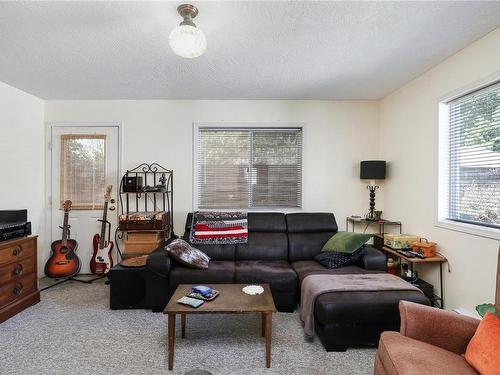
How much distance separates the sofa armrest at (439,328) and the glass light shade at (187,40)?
2166 millimetres

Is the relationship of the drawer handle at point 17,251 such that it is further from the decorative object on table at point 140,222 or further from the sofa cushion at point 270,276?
the sofa cushion at point 270,276

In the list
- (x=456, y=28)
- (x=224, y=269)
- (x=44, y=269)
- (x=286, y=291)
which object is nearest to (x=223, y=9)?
(x=456, y=28)

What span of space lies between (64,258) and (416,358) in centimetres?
395

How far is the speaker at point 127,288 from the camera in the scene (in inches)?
109

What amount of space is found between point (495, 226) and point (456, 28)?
163 centimetres

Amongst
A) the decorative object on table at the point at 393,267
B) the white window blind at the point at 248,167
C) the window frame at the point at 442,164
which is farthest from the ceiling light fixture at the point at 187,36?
the decorative object on table at the point at 393,267

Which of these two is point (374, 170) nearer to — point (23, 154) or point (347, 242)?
point (347, 242)

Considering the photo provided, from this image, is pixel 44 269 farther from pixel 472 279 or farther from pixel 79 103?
pixel 472 279

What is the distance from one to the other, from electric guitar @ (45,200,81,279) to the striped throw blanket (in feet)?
5.53

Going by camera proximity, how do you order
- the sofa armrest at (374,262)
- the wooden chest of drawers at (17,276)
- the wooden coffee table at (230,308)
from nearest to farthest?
the wooden coffee table at (230,308), the wooden chest of drawers at (17,276), the sofa armrest at (374,262)

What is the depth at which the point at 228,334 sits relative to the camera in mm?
2312

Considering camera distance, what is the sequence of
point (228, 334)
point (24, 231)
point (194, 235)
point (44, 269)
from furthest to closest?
1. point (44, 269)
2. point (194, 235)
3. point (24, 231)
4. point (228, 334)

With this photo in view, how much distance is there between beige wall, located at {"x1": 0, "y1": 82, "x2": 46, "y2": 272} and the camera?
10.4 ft

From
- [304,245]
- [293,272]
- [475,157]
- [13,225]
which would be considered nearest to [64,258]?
[13,225]
